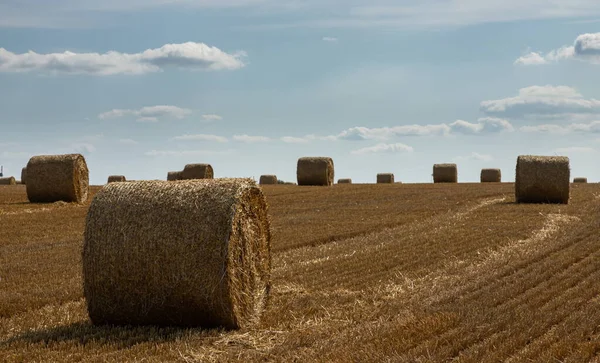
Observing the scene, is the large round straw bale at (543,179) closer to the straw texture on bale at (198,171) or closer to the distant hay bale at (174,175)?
the straw texture on bale at (198,171)

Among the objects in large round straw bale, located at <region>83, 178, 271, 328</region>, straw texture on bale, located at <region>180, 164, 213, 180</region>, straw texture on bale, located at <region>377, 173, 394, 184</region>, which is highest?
straw texture on bale, located at <region>180, 164, 213, 180</region>

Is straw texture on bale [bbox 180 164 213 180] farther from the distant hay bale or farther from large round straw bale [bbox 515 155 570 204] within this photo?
large round straw bale [bbox 515 155 570 204]

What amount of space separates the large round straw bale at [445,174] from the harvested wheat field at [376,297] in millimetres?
22251

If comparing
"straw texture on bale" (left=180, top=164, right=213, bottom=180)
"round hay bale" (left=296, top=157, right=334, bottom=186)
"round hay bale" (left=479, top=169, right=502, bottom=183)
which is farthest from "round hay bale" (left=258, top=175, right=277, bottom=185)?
"straw texture on bale" (left=180, top=164, right=213, bottom=180)

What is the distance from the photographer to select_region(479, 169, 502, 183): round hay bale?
49062 millimetres

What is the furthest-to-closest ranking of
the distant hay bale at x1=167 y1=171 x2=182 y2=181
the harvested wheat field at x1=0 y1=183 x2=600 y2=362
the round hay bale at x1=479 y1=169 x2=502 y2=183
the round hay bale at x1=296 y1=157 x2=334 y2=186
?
the round hay bale at x1=479 y1=169 x2=502 y2=183 < the round hay bale at x1=296 y1=157 x2=334 y2=186 < the distant hay bale at x1=167 y1=171 x2=182 y2=181 < the harvested wheat field at x1=0 y1=183 x2=600 y2=362

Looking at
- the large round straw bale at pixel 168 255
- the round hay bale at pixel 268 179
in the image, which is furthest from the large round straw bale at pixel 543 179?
the round hay bale at pixel 268 179

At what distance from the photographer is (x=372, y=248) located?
18.1 metres

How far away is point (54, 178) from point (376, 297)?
764 inches

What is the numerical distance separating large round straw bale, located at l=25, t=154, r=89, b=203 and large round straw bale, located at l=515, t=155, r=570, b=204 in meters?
16.0

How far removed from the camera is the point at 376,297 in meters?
12.6

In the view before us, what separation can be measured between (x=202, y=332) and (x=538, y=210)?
18135 mm

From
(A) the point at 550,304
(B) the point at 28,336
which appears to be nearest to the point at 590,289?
(A) the point at 550,304

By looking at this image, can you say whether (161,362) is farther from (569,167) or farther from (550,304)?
(569,167)
